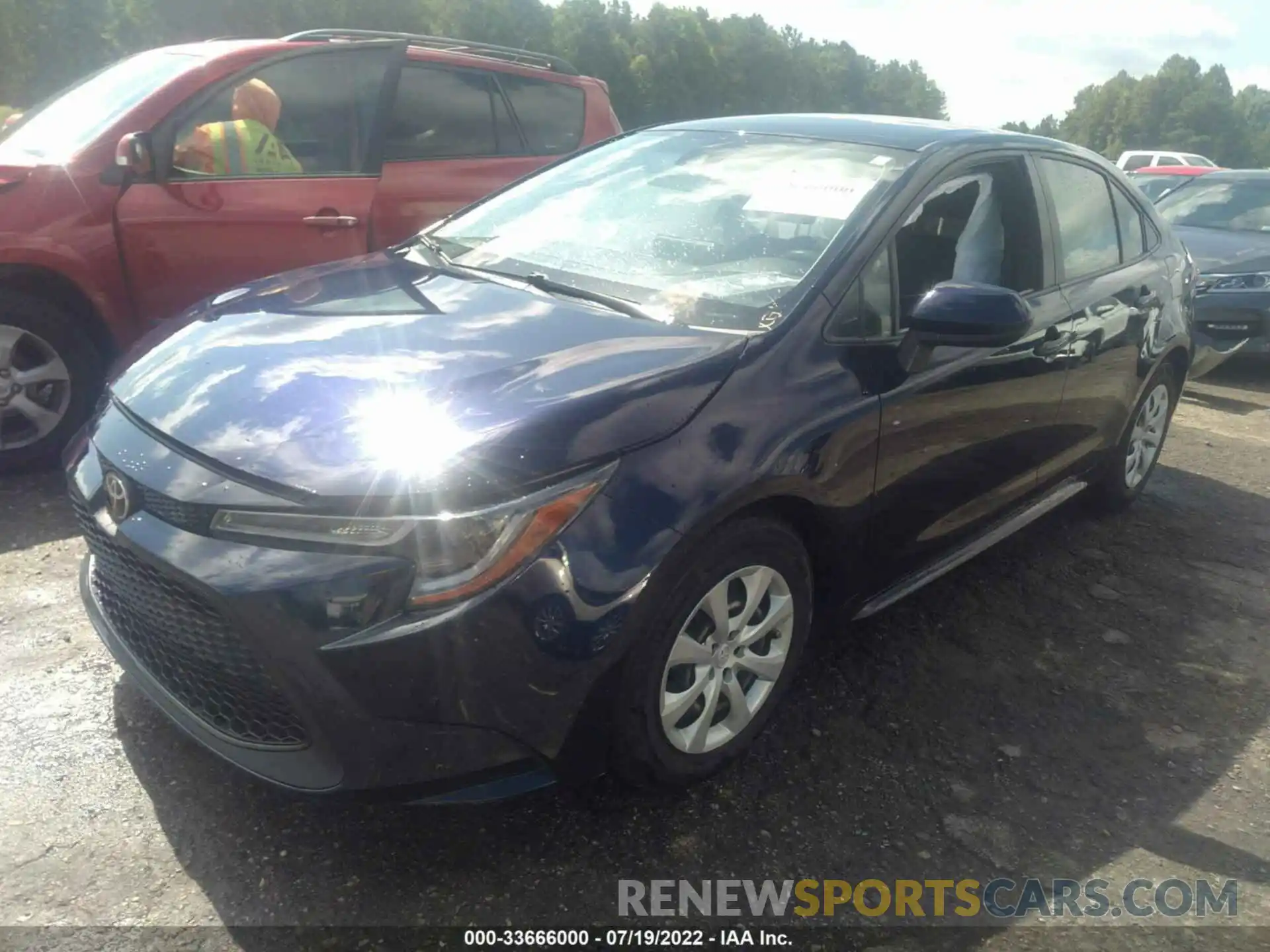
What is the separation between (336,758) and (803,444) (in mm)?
1282

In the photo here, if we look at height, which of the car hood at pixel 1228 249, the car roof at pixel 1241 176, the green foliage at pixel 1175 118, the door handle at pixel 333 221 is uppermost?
the car roof at pixel 1241 176

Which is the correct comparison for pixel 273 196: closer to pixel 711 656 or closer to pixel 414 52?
pixel 414 52

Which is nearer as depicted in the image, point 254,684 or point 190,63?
point 254,684

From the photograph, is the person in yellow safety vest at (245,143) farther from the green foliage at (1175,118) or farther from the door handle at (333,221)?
the green foliage at (1175,118)

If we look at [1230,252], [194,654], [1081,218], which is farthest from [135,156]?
[1230,252]

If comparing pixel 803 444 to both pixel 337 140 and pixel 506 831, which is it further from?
pixel 337 140

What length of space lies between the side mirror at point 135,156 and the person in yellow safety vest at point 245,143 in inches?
7.3

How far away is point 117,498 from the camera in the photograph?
2.37m

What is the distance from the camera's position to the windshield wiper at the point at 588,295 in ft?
9.36

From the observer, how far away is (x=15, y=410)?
422 cm

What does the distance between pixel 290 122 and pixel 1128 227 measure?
369 cm

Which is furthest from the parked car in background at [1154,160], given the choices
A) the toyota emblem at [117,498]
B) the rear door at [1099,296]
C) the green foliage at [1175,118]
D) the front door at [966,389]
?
the green foliage at [1175,118]

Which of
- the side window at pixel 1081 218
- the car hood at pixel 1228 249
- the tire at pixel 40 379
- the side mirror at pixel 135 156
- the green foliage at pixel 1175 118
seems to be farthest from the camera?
the green foliage at pixel 1175 118

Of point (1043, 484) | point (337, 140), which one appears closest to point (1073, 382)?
point (1043, 484)
